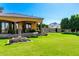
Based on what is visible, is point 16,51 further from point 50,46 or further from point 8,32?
point 8,32

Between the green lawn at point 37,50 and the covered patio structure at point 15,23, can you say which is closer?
the green lawn at point 37,50

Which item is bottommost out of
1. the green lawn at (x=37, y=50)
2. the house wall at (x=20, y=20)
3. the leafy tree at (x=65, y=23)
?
the green lawn at (x=37, y=50)

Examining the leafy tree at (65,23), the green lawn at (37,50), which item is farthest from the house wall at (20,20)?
the green lawn at (37,50)

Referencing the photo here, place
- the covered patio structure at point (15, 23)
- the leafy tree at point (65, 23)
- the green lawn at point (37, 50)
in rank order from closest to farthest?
the green lawn at point (37, 50)
the covered patio structure at point (15, 23)
the leafy tree at point (65, 23)

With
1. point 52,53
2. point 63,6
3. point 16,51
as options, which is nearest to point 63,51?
point 52,53

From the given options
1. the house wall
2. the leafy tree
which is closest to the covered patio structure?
the house wall

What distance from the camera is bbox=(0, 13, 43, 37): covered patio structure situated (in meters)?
18.7

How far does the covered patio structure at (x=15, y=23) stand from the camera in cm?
1871

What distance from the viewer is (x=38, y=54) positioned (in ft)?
36.4

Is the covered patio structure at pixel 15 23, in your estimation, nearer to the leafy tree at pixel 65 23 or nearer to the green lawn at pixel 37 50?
the leafy tree at pixel 65 23

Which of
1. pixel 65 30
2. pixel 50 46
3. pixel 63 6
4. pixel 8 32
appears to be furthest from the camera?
pixel 65 30

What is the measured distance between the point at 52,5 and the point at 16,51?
15.0 feet

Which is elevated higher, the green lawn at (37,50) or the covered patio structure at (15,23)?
the covered patio structure at (15,23)

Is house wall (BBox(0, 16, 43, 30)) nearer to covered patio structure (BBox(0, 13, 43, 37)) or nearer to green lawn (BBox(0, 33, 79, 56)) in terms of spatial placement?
covered patio structure (BBox(0, 13, 43, 37))
